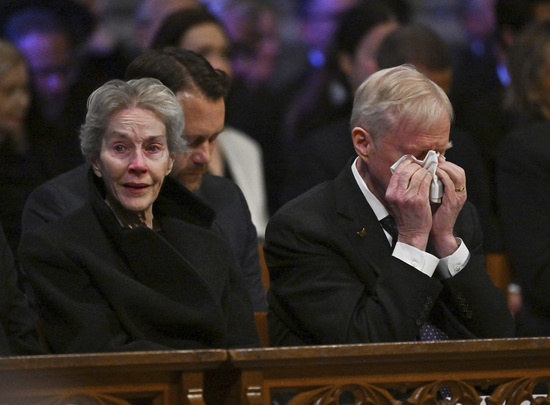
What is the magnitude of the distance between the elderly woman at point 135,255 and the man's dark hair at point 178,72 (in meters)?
0.38

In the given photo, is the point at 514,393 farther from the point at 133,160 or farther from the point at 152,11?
the point at 152,11

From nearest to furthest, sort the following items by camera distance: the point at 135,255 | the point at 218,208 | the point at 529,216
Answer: the point at 135,255 < the point at 218,208 < the point at 529,216

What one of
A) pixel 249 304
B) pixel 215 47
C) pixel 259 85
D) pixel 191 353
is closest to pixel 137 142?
pixel 249 304

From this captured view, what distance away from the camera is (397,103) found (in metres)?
3.52

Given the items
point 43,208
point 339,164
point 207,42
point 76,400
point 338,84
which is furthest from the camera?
point 338,84

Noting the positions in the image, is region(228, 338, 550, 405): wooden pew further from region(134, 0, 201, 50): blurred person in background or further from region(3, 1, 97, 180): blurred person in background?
region(134, 0, 201, 50): blurred person in background

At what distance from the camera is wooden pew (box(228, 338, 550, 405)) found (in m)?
2.78

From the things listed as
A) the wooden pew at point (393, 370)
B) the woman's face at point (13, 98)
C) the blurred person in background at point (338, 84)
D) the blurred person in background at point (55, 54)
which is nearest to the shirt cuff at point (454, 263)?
the wooden pew at point (393, 370)

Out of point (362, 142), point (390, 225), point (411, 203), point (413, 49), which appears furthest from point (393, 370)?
point (413, 49)

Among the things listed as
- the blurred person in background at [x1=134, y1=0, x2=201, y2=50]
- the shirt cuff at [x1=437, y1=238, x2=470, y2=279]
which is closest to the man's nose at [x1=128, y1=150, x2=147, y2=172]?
the shirt cuff at [x1=437, y1=238, x2=470, y2=279]

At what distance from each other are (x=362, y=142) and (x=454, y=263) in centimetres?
50

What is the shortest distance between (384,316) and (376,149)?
0.57 metres

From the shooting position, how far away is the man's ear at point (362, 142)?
3590 mm

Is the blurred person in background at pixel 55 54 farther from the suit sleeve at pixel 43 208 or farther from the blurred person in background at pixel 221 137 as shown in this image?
the suit sleeve at pixel 43 208
